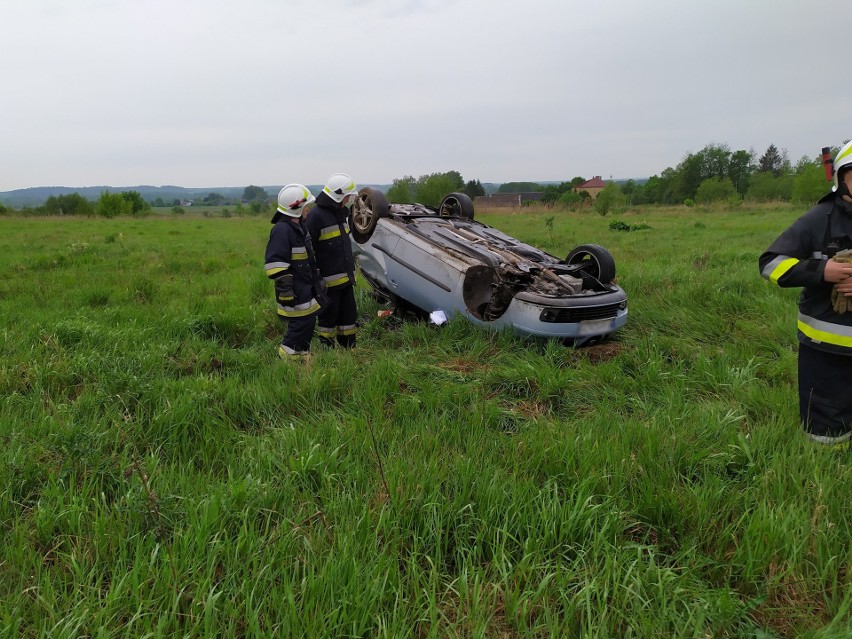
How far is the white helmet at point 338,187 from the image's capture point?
4.68m

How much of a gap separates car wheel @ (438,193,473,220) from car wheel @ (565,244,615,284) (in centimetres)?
156

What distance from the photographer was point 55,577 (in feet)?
5.25

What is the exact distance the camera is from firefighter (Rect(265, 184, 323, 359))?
4.23 m

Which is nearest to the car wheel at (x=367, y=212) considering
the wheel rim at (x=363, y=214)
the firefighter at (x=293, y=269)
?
the wheel rim at (x=363, y=214)

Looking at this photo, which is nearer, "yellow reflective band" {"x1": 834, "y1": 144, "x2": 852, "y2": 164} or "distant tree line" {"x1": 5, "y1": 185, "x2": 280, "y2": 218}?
"yellow reflective band" {"x1": 834, "y1": 144, "x2": 852, "y2": 164}

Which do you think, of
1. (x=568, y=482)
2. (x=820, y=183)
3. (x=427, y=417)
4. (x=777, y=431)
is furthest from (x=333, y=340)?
(x=820, y=183)

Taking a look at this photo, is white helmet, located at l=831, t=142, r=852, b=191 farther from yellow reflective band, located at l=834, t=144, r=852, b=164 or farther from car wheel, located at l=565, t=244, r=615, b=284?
car wheel, located at l=565, t=244, r=615, b=284

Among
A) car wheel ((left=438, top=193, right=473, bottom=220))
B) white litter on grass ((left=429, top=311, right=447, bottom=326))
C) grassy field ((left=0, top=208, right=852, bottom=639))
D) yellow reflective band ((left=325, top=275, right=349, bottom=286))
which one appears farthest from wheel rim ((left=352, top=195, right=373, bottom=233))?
grassy field ((left=0, top=208, right=852, bottom=639))

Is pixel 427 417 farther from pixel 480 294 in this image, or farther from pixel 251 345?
pixel 251 345

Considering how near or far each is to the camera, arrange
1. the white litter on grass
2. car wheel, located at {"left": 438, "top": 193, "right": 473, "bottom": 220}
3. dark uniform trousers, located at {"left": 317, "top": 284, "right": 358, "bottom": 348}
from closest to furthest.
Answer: the white litter on grass → dark uniform trousers, located at {"left": 317, "top": 284, "right": 358, "bottom": 348} → car wheel, located at {"left": 438, "top": 193, "right": 473, "bottom": 220}

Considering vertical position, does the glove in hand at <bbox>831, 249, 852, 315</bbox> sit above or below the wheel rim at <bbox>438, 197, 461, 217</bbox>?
below

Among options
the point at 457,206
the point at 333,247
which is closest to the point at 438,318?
the point at 333,247

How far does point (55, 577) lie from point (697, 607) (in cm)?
199

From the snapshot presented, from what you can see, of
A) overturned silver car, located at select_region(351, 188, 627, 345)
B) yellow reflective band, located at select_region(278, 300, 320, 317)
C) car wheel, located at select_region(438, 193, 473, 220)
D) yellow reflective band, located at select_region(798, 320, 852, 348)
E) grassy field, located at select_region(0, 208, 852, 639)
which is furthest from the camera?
car wheel, located at select_region(438, 193, 473, 220)
